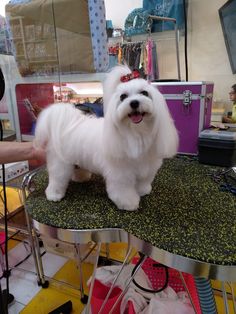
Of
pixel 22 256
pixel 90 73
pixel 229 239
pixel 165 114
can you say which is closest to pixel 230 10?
pixel 90 73

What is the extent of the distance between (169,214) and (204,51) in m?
2.37

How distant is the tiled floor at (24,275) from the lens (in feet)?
4.18

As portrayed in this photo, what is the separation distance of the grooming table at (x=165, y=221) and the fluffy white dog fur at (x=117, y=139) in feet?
0.19

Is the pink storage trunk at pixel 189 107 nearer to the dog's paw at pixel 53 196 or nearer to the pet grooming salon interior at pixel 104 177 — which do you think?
the pet grooming salon interior at pixel 104 177

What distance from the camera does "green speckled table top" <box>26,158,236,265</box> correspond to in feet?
1.79

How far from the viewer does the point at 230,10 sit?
2.31m

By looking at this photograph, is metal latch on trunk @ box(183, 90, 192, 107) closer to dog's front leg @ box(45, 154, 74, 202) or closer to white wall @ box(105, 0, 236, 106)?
dog's front leg @ box(45, 154, 74, 202)

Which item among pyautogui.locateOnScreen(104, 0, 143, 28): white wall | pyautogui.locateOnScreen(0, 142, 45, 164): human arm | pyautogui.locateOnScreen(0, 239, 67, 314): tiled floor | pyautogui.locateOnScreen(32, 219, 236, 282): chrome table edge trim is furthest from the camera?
pyautogui.locateOnScreen(104, 0, 143, 28): white wall

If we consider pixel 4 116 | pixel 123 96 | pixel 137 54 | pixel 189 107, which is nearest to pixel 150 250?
pixel 123 96

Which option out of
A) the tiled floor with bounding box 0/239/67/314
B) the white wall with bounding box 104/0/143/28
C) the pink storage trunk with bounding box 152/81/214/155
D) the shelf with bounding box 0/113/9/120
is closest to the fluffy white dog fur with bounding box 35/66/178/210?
the pink storage trunk with bounding box 152/81/214/155

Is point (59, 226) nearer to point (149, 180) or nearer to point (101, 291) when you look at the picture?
point (149, 180)

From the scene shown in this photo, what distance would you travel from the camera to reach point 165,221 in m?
0.64

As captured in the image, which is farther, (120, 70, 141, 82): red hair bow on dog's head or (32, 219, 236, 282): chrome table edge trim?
(120, 70, 141, 82): red hair bow on dog's head

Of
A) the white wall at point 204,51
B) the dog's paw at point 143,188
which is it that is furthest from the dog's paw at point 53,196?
the white wall at point 204,51
